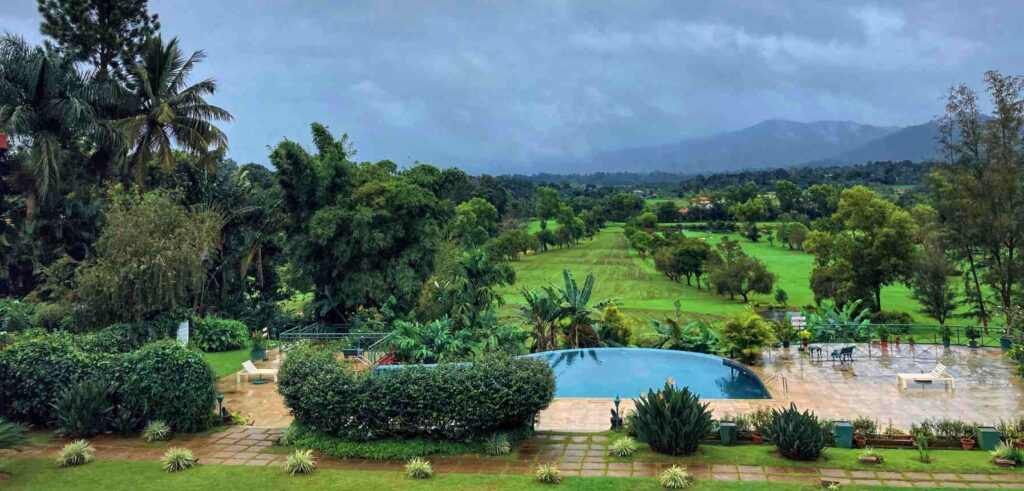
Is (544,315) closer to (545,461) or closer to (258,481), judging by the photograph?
(545,461)

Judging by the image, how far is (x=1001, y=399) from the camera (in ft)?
52.9

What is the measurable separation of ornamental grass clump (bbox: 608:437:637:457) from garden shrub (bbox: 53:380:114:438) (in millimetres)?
9665

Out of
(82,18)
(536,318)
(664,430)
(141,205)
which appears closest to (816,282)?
(536,318)

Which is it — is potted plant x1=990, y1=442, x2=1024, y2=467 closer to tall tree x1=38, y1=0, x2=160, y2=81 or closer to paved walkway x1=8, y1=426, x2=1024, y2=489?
paved walkway x1=8, y1=426, x2=1024, y2=489

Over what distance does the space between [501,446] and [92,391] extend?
7.98 meters

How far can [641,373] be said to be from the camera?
2028cm

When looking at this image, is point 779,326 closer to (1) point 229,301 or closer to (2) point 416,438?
(2) point 416,438

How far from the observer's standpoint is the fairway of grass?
138 ft

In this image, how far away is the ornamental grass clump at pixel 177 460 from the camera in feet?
37.5

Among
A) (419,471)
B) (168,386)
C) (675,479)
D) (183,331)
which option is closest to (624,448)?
(675,479)

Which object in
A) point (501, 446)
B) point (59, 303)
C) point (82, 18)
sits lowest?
point (501, 446)

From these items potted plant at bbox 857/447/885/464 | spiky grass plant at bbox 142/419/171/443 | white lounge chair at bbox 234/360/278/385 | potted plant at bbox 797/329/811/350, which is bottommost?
potted plant at bbox 857/447/885/464

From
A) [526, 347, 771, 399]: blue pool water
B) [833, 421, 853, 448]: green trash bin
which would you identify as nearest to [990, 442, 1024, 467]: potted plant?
[833, 421, 853, 448]: green trash bin

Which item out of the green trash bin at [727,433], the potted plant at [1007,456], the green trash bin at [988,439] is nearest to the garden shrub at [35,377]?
the green trash bin at [727,433]
